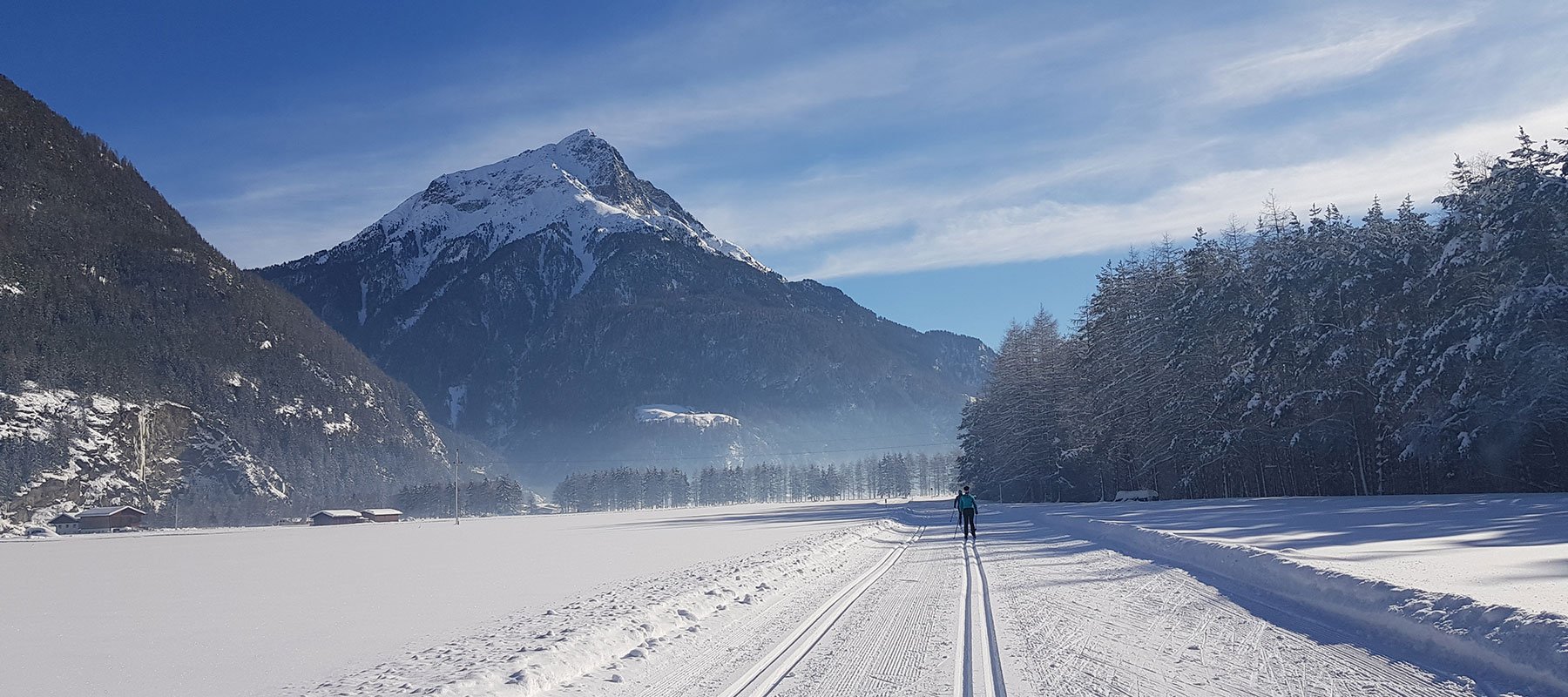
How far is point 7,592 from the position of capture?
21234 mm

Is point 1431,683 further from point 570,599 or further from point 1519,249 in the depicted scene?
point 1519,249

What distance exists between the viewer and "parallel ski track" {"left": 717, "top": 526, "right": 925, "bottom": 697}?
7181mm

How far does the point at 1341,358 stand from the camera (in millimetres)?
35719

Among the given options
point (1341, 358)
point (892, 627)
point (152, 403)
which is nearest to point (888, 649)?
point (892, 627)

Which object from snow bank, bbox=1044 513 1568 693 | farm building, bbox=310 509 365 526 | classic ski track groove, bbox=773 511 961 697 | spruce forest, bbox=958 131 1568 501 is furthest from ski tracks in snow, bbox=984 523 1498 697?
farm building, bbox=310 509 365 526

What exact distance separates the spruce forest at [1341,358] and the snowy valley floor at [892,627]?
34.8 feet

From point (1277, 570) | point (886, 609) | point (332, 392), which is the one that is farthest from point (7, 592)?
point (332, 392)

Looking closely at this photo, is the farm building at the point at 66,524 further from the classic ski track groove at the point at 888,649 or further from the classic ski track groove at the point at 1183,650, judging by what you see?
the classic ski track groove at the point at 1183,650

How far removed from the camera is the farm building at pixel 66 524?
110 m

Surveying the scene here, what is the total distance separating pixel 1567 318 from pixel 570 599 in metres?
31.4

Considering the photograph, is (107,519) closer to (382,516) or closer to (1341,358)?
(382,516)

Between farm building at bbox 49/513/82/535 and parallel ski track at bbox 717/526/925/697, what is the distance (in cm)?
12932

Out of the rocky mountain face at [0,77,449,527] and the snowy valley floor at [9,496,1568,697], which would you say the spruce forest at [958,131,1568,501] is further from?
→ the rocky mountain face at [0,77,449,527]

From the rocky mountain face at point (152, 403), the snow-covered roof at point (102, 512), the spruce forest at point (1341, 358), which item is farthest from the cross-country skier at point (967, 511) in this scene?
the rocky mountain face at point (152, 403)
